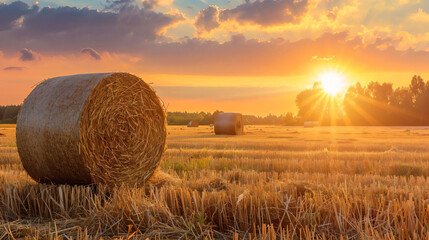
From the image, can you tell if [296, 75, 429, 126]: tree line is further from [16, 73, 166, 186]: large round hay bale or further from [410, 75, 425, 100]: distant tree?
[16, 73, 166, 186]: large round hay bale

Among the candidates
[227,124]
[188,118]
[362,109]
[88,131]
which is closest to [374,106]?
[362,109]

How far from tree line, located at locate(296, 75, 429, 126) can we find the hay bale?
4787cm

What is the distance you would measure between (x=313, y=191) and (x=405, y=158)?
843 centimetres

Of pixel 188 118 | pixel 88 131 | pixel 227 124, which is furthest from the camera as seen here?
pixel 188 118

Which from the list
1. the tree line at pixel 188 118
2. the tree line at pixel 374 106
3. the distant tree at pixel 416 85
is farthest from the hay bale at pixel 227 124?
the distant tree at pixel 416 85

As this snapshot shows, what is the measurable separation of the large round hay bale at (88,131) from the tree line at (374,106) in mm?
69607

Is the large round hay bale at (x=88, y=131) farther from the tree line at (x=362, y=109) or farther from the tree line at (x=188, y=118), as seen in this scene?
the tree line at (x=362, y=109)

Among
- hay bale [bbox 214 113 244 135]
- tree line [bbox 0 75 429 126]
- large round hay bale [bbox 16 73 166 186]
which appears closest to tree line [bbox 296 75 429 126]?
tree line [bbox 0 75 429 126]

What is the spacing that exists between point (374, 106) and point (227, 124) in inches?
2108

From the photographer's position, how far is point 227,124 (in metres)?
29.9

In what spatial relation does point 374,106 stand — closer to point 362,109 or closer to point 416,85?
point 362,109

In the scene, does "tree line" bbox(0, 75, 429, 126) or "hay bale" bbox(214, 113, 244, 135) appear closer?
"hay bale" bbox(214, 113, 244, 135)

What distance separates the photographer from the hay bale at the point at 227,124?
29.8 m

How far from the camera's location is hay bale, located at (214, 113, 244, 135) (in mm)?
29797
